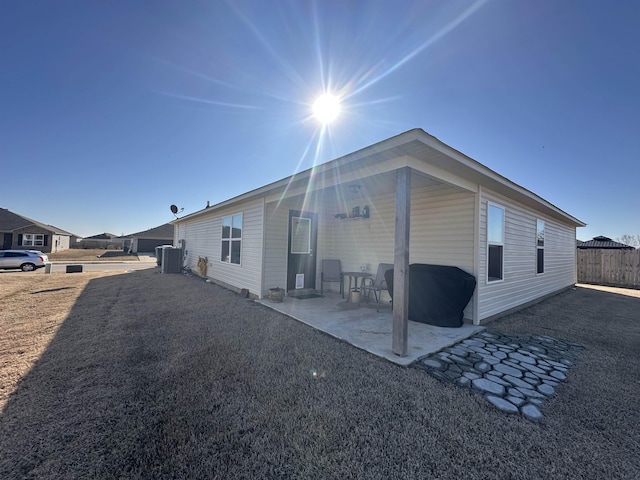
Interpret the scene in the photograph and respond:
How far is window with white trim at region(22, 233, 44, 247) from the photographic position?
23219mm

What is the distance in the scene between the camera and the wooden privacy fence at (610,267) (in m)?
10.3

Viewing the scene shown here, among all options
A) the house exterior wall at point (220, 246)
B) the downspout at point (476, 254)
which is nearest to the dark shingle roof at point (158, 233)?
the house exterior wall at point (220, 246)

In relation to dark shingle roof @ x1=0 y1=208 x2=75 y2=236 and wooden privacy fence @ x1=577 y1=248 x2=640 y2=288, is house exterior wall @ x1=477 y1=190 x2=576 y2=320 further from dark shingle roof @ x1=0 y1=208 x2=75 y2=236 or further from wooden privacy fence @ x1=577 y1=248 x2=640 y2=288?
dark shingle roof @ x1=0 y1=208 x2=75 y2=236

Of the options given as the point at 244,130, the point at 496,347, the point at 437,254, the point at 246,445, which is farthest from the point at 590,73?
the point at 246,445

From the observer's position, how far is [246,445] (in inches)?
65.6

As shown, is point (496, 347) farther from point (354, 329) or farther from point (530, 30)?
point (530, 30)

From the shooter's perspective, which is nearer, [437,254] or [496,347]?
[496,347]

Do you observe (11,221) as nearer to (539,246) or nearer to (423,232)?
(423,232)

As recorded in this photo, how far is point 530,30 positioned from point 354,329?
6.18 m

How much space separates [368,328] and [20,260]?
1735 cm

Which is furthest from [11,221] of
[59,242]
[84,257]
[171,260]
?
[171,260]

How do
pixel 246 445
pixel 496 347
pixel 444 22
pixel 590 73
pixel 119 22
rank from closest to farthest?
1. pixel 246 445
2. pixel 496 347
3. pixel 444 22
4. pixel 119 22
5. pixel 590 73

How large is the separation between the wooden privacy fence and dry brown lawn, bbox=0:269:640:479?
10.3m

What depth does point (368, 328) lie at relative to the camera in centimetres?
416
